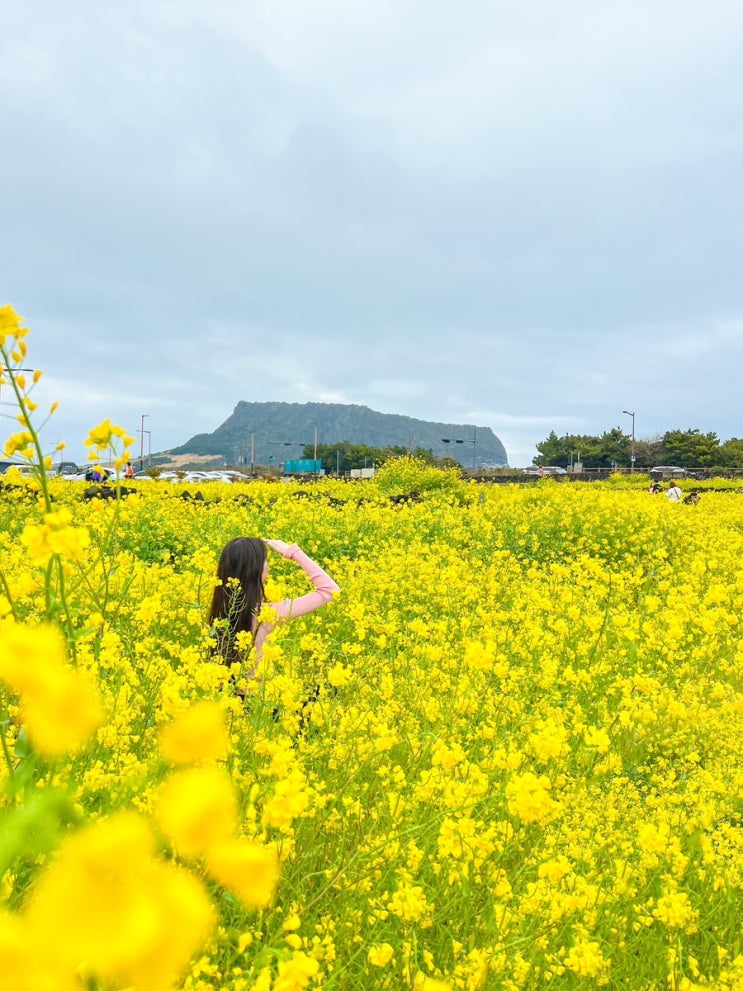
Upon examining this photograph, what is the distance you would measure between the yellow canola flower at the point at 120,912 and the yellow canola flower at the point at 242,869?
0.06 feet

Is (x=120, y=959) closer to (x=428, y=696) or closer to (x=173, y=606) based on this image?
(x=428, y=696)

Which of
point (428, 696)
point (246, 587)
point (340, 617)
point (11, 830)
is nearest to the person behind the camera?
point (11, 830)

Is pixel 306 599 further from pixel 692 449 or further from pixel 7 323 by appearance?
pixel 692 449

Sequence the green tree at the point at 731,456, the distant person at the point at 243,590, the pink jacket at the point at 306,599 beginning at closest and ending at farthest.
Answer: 1. the distant person at the point at 243,590
2. the pink jacket at the point at 306,599
3. the green tree at the point at 731,456

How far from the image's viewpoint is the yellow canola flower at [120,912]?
1.02 ft

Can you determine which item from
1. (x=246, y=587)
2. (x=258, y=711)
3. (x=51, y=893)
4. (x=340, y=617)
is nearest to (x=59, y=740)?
(x=51, y=893)

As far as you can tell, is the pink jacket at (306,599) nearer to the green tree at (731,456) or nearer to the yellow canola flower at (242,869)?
the yellow canola flower at (242,869)

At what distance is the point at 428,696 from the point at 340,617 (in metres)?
2.26

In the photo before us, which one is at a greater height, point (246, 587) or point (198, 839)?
point (198, 839)

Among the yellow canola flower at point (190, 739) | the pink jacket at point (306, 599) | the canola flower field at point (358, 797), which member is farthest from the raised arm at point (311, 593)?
the yellow canola flower at point (190, 739)

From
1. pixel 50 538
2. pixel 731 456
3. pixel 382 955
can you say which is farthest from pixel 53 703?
pixel 731 456

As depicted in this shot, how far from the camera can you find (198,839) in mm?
364

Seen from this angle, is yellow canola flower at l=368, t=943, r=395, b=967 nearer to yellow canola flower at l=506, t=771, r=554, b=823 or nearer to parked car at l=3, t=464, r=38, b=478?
yellow canola flower at l=506, t=771, r=554, b=823

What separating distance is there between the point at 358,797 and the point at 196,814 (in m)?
2.20
